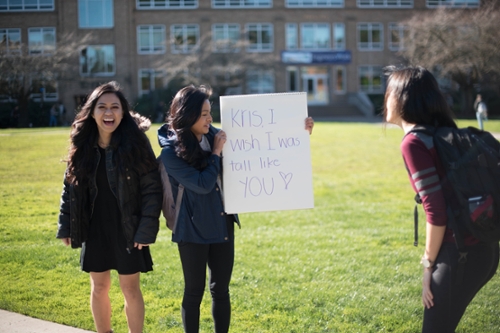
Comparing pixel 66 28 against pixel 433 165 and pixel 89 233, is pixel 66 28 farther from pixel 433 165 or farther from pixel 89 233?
pixel 433 165

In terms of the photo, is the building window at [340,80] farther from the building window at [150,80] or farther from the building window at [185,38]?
the building window at [150,80]

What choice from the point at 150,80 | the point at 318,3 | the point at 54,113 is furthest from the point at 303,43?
the point at 54,113

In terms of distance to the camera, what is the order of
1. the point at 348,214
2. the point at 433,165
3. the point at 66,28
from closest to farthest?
the point at 433,165 → the point at 66,28 → the point at 348,214

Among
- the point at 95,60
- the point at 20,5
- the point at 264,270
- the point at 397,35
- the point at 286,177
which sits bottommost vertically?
the point at 264,270

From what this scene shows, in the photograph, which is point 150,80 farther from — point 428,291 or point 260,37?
point 428,291

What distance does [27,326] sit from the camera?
4.80 metres

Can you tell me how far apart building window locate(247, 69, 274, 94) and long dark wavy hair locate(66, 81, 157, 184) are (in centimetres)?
3962

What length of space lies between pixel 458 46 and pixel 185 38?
18.7m

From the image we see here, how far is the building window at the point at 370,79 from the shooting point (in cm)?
4909

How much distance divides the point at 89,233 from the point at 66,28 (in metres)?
4.18

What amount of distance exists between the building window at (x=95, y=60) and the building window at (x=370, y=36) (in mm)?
36429

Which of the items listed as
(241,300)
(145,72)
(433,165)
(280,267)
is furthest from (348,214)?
(145,72)

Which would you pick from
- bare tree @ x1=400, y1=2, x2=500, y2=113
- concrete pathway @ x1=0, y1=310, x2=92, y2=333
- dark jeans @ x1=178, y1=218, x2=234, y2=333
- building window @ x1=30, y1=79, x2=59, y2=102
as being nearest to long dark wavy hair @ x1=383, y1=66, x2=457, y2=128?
dark jeans @ x1=178, y1=218, x2=234, y2=333

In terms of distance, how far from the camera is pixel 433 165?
2.89m
